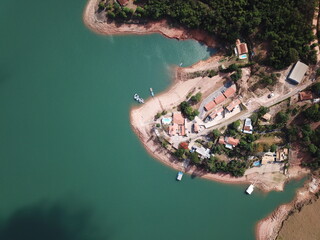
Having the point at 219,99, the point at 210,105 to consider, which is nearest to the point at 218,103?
the point at 219,99

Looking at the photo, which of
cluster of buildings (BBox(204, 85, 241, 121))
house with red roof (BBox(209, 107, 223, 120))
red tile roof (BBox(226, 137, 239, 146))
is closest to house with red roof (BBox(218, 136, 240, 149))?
red tile roof (BBox(226, 137, 239, 146))

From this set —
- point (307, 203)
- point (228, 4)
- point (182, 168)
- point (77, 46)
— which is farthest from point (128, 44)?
point (307, 203)

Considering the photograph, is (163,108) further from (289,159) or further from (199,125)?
(289,159)

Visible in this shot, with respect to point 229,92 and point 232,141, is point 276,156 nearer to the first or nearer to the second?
point 232,141

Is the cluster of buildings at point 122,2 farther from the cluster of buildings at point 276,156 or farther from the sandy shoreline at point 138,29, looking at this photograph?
the cluster of buildings at point 276,156

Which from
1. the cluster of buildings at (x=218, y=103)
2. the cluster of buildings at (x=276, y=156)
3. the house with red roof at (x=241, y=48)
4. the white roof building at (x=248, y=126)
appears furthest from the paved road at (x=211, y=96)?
the cluster of buildings at (x=276, y=156)

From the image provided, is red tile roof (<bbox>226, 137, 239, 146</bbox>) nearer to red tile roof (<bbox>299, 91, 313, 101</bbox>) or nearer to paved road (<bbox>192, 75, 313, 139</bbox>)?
paved road (<bbox>192, 75, 313, 139</bbox>)
